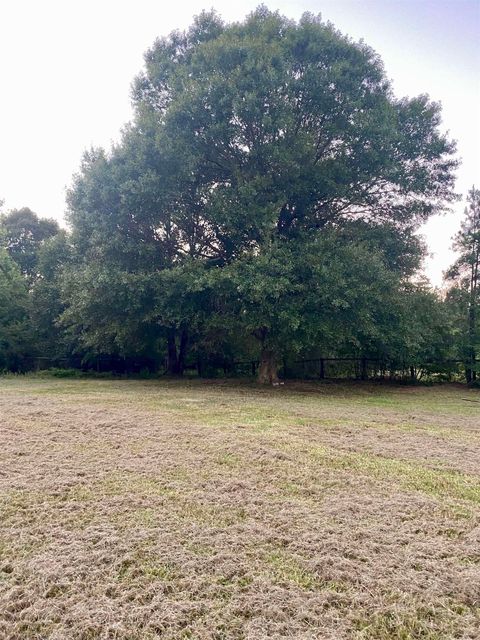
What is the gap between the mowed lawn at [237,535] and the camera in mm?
1600

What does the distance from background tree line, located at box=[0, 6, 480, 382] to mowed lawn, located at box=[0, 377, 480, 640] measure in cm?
514

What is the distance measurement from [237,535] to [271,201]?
891cm

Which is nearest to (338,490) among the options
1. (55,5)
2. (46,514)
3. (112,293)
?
(46,514)

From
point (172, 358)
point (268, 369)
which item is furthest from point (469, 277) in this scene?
point (172, 358)

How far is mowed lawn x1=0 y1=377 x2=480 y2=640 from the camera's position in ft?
5.25

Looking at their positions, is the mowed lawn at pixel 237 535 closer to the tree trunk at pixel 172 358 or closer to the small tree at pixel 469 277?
the small tree at pixel 469 277

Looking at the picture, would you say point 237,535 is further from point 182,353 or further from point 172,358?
point 172,358

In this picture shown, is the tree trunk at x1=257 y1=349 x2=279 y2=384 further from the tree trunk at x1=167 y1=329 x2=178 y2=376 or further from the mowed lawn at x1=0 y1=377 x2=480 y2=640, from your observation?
the mowed lawn at x1=0 y1=377 x2=480 y2=640

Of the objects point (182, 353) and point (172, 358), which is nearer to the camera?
point (182, 353)

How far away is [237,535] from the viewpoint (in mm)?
2262

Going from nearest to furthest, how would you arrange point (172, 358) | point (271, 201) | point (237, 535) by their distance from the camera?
point (237, 535) < point (271, 201) < point (172, 358)

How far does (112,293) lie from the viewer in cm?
993

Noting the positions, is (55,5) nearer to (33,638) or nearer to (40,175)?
(40,175)

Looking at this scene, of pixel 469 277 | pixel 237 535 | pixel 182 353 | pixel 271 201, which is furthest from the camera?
pixel 182 353
